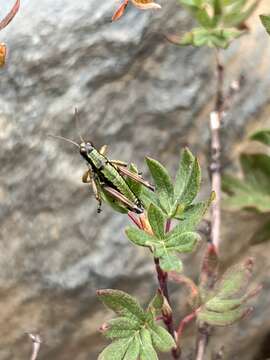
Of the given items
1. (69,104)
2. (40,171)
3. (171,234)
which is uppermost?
(69,104)

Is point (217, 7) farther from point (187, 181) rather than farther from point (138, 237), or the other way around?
point (138, 237)

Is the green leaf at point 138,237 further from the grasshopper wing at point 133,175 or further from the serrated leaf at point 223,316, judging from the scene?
the serrated leaf at point 223,316

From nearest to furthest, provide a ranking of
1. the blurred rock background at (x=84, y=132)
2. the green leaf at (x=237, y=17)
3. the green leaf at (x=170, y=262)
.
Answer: the green leaf at (x=170, y=262), the blurred rock background at (x=84, y=132), the green leaf at (x=237, y=17)

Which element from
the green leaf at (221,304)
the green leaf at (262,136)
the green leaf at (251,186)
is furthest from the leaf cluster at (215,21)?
the green leaf at (221,304)

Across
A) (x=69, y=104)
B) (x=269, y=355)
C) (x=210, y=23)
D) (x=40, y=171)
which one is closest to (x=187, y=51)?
(x=210, y=23)

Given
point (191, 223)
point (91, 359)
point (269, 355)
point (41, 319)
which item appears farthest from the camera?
point (269, 355)

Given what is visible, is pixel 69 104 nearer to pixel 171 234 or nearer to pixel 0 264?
pixel 0 264

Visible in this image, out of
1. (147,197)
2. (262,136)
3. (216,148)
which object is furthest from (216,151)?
(147,197)

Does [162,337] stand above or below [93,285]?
below
